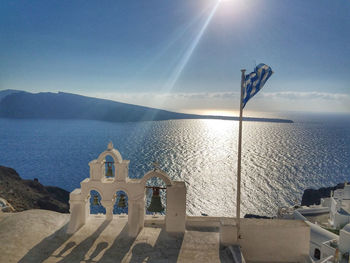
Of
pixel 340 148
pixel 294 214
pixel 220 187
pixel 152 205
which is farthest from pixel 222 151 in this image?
pixel 152 205

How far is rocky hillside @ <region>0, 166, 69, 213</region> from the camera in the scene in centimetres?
3528

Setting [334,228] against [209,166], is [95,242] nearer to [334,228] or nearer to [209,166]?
[334,228]

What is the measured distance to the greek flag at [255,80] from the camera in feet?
25.6

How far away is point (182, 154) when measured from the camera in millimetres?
82188

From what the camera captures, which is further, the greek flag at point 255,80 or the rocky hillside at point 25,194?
the rocky hillside at point 25,194

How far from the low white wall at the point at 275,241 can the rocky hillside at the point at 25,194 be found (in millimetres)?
33295

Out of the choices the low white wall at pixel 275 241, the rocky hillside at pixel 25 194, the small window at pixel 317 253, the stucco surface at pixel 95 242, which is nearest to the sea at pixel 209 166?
the rocky hillside at pixel 25 194

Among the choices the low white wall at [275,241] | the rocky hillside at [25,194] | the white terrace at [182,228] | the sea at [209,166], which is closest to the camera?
the white terrace at [182,228]

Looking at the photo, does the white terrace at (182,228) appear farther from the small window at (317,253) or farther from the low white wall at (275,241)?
the small window at (317,253)

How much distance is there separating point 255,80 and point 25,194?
137 feet

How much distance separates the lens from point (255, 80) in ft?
26.0

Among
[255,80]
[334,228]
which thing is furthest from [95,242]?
[334,228]

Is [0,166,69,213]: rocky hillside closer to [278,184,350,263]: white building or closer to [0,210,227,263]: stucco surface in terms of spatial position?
[0,210,227,263]: stucco surface

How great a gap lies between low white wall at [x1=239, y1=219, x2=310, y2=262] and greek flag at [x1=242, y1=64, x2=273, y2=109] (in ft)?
15.2
